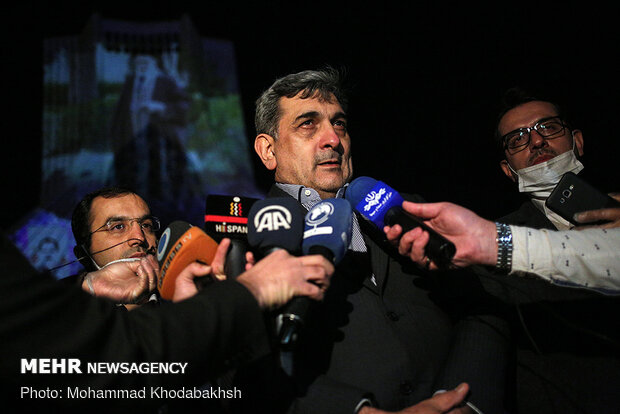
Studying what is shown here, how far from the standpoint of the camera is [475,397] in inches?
61.7

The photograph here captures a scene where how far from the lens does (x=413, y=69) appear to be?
4.56 metres

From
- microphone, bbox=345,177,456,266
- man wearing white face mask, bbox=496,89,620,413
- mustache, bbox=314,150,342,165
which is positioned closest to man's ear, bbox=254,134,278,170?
mustache, bbox=314,150,342,165

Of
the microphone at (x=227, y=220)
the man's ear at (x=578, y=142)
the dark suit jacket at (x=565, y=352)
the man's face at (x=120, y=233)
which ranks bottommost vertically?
the dark suit jacket at (x=565, y=352)

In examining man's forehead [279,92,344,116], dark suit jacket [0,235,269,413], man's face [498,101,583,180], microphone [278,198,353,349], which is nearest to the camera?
dark suit jacket [0,235,269,413]

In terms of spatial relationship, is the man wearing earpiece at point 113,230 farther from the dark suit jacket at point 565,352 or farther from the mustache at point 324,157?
the dark suit jacket at point 565,352

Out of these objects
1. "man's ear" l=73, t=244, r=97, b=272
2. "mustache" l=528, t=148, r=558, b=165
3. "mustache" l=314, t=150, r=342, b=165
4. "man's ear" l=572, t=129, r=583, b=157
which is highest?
"man's ear" l=572, t=129, r=583, b=157

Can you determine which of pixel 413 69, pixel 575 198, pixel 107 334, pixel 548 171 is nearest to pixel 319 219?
pixel 107 334

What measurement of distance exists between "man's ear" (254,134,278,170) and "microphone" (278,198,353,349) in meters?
1.05

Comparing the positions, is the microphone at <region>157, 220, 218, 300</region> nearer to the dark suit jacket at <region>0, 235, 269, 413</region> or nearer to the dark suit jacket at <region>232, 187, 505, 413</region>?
the dark suit jacket at <region>0, 235, 269, 413</region>

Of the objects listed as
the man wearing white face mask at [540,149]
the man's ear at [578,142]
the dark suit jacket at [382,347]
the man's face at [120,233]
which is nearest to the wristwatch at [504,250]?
the dark suit jacket at [382,347]

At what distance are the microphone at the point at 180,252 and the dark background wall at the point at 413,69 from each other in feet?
7.48

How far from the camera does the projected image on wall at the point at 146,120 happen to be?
678 centimetres

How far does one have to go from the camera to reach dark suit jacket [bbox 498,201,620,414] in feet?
6.15

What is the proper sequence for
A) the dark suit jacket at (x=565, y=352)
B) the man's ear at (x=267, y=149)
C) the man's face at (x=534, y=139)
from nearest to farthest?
the dark suit jacket at (x=565, y=352)
the man's ear at (x=267, y=149)
the man's face at (x=534, y=139)
